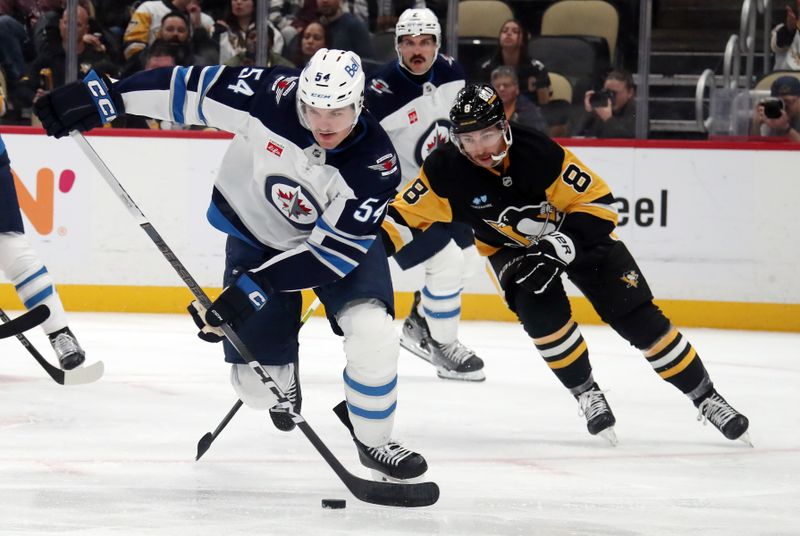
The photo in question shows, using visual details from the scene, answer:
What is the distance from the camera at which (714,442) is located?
3.61 m

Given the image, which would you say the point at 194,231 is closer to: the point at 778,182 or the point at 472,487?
the point at 778,182

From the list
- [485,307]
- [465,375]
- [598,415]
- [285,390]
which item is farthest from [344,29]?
[285,390]

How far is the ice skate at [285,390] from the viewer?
3197 mm

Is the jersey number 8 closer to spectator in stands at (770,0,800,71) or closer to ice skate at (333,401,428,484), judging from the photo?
ice skate at (333,401,428,484)

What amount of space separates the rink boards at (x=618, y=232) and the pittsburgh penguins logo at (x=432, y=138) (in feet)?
5.09

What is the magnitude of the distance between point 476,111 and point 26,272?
1.66 meters

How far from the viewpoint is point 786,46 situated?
6.05m

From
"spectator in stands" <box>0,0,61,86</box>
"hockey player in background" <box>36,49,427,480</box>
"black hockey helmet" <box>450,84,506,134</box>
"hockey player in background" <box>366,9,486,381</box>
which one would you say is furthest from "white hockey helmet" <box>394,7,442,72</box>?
"spectator in stands" <box>0,0,61,86</box>

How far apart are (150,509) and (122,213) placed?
356cm

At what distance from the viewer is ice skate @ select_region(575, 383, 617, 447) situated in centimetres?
352

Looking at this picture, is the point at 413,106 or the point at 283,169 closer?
the point at 283,169

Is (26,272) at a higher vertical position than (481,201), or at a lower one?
lower

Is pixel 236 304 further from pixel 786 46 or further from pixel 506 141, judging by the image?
pixel 786 46

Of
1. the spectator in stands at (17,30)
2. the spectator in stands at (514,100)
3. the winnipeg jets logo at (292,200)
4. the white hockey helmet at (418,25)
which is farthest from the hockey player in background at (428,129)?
the spectator in stands at (17,30)
